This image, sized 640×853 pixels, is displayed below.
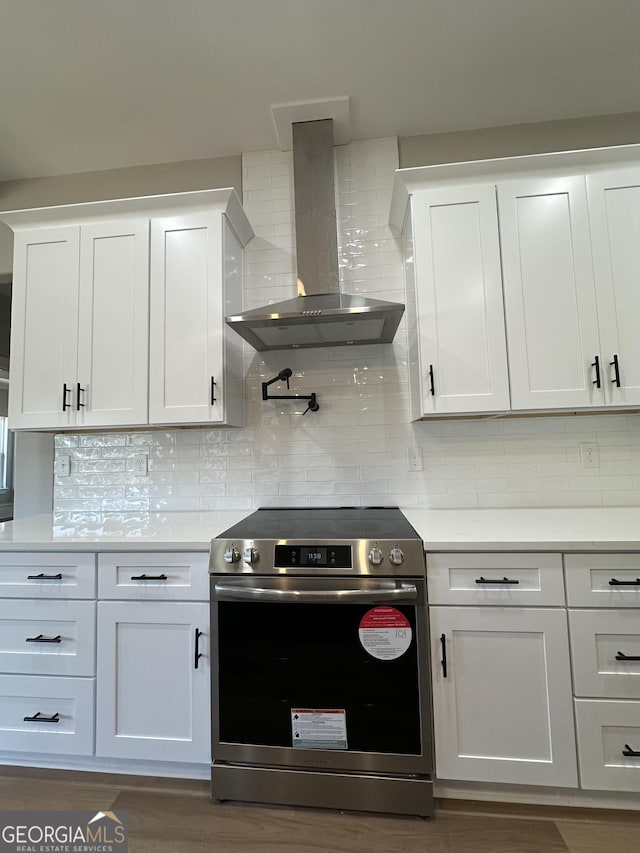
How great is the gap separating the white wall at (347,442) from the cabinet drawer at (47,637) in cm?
67

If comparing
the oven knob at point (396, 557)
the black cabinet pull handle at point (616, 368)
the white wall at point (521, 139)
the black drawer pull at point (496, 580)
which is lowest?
the black drawer pull at point (496, 580)

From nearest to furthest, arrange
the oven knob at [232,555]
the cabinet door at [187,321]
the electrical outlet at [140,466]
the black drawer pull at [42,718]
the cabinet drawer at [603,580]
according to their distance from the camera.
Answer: the cabinet drawer at [603,580] < the oven knob at [232,555] < the black drawer pull at [42,718] < the cabinet door at [187,321] < the electrical outlet at [140,466]

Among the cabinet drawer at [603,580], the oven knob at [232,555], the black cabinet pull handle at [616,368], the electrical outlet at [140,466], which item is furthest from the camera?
the electrical outlet at [140,466]

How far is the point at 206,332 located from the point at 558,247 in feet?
5.59

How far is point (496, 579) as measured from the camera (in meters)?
1.43

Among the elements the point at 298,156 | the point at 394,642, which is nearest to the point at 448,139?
the point at 298,156

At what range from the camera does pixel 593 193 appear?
1.82 meters

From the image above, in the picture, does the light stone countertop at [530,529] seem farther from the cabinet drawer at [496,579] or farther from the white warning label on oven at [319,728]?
the white warning label on oven at [319,728]

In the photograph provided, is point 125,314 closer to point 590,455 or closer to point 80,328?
point 80,328

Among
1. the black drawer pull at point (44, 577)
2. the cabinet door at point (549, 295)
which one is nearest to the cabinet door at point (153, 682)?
the black drawer pull at point (44, 577)

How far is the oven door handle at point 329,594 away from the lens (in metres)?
1.41

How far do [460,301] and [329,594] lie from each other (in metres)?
1.41

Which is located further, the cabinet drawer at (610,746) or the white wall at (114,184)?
the white wall at (114,184)

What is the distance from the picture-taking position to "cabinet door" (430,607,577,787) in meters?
1.38
